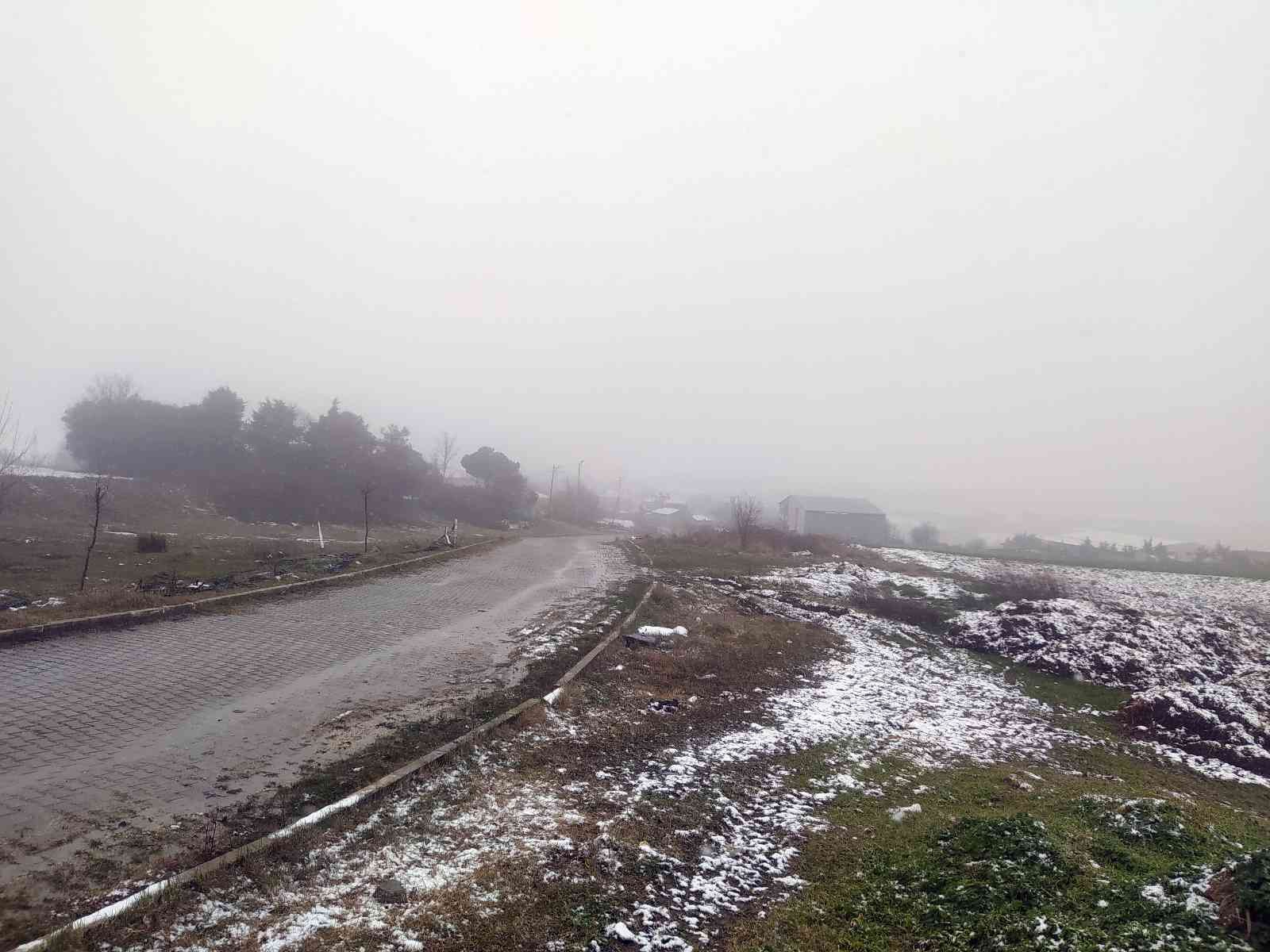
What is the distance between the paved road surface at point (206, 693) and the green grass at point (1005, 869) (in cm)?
517

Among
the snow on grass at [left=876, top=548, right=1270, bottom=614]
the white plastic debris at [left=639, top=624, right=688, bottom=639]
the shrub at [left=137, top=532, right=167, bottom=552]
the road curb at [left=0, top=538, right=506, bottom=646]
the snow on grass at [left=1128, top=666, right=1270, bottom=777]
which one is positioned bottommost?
the snow on grass at [left=1128, top=666, right=1270, bottom=777]

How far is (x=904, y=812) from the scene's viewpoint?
6.52 m

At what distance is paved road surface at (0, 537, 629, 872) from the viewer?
560 cm

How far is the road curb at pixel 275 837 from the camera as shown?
3.82 meters

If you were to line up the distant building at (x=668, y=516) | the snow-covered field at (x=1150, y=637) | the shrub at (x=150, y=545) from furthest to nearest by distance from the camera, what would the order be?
1. the distant building at (x=668, y=516)
2. the shrub at (x=150, y=545)
3. the snow-covered field at (x=1150, y=637)

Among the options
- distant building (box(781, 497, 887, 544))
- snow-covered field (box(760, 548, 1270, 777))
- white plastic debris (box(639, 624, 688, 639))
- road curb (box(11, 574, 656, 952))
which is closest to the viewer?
road curb (box(11, 574, 656, 952))

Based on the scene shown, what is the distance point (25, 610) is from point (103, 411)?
4010cm

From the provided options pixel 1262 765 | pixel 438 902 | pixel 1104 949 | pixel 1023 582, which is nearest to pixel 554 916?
pixel 438 902

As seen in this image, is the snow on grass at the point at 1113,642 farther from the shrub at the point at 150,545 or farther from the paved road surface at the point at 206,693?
the shrub at the point at 150,545

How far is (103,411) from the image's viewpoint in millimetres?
41500

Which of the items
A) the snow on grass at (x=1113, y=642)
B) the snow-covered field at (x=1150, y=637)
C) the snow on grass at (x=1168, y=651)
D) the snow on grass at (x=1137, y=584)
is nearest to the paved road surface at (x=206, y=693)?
the snow on grass at (x=1168, y=651)

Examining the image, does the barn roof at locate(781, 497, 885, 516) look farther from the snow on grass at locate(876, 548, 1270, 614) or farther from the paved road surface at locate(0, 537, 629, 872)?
the paved road surface at locate(0, 537, 629, 872)

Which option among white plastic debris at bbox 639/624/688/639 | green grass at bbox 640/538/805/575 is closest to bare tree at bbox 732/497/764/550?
green grass at bbox 640/538/805/575

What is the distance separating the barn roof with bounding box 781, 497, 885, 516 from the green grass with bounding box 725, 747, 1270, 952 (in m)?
67.5
